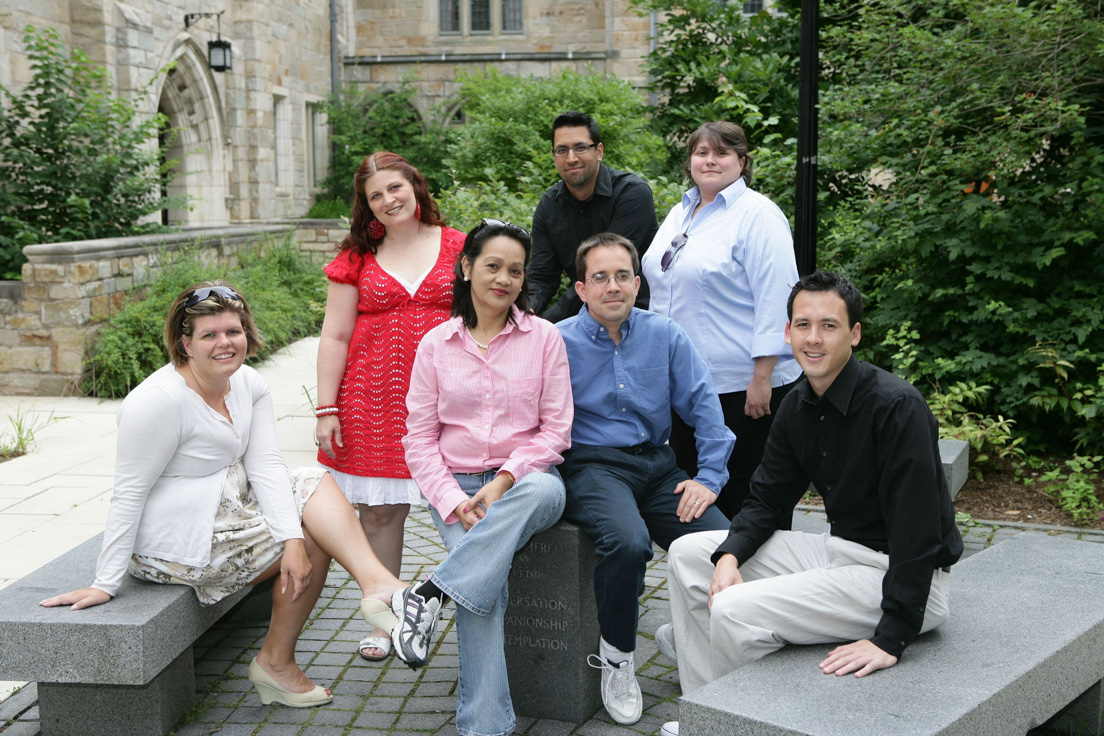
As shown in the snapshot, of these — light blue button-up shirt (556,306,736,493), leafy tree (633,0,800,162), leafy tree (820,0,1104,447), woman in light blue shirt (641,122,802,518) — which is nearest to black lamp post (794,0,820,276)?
woman in light blue shirt (641,122,802,518)

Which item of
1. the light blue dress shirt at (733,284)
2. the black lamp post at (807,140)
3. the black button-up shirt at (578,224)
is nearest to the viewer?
the light blue dress shirt at (733,284)

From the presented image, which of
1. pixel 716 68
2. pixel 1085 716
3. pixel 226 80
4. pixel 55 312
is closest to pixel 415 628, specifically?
pixel 1085 716

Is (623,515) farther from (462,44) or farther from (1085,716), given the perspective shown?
(462,44)

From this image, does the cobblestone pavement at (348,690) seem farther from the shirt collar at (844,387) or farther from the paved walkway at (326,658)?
the shirt collar at (844,387)

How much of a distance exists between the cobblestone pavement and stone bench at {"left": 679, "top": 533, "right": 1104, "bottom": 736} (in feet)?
2.74

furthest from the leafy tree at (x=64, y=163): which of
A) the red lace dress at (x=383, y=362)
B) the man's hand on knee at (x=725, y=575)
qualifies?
the man's hand on knee at (x=725, y=575)

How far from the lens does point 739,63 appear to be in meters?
10.1

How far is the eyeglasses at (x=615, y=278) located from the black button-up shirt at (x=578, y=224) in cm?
65

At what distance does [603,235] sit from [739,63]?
285 inches

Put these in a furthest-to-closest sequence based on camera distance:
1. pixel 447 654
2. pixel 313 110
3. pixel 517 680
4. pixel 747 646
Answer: pixel 313 110 → pixel 447 654 → pixel 517 680 → pixel 747 646

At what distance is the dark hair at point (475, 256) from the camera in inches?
137

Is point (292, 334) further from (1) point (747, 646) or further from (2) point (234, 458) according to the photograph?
(1) point (747, 646)

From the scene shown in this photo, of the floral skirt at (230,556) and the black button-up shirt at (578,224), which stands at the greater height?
the black button-up shirt at (578,224)

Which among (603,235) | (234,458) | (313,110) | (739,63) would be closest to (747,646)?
(603,235)
